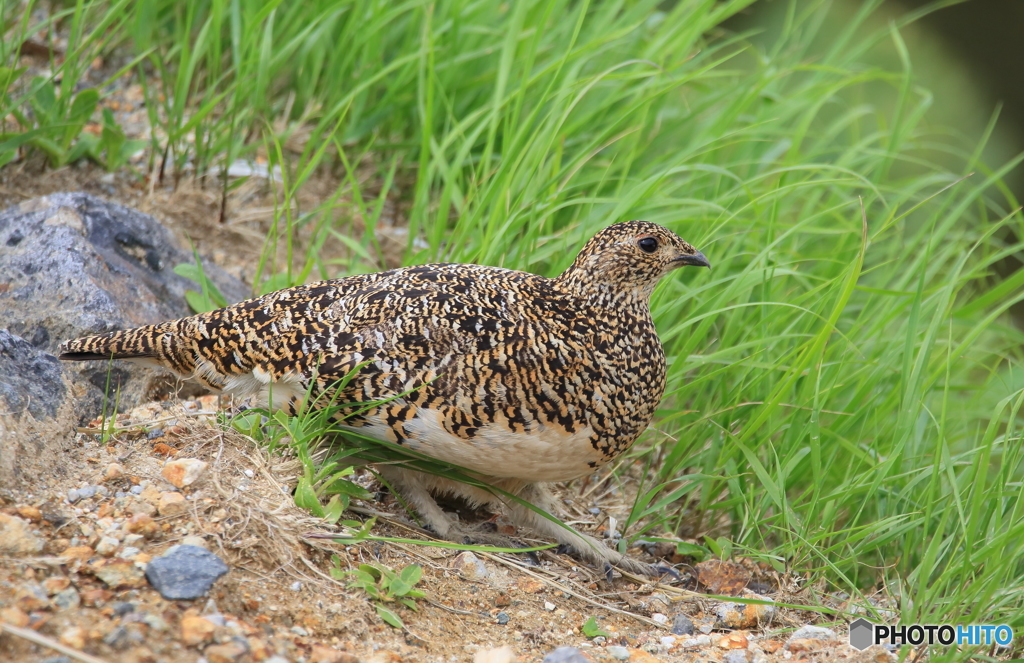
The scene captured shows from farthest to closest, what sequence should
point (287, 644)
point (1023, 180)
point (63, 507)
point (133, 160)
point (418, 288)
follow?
point (1023, 180), point (133, 160), point (418, 288), point (63, 507), point (287, 644)

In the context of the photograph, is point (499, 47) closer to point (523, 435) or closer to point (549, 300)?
point (549, 300)

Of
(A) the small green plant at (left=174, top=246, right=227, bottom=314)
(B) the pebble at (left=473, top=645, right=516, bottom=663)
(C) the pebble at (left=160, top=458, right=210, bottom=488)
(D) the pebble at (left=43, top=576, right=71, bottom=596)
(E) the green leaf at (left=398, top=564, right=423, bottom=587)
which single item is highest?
(A) the small green plant at (left=174, top=246, right=227, bottom=314)

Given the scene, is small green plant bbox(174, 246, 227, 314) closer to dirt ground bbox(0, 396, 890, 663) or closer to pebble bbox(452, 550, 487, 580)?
dirt ground bbox(0, 396, 890, 663)

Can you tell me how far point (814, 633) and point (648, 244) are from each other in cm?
137

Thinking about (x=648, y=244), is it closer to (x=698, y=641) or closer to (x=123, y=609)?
(x=698, y=641)

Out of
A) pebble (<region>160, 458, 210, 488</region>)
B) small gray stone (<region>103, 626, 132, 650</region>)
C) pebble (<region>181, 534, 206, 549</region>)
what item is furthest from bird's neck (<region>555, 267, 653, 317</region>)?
small gray stone (<region>103, 626, 132, 650</region>)

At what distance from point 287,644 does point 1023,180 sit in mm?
9644

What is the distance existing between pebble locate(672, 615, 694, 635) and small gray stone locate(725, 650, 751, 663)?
182 millimetres

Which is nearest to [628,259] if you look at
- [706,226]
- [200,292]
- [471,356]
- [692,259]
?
[692,259]

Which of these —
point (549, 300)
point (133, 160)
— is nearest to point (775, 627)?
point (549, 300)

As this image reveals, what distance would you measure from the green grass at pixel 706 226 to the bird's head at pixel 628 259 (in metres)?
0.32

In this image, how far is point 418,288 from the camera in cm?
307

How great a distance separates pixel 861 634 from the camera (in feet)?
9.09

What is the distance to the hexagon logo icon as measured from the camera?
2.74 metres
